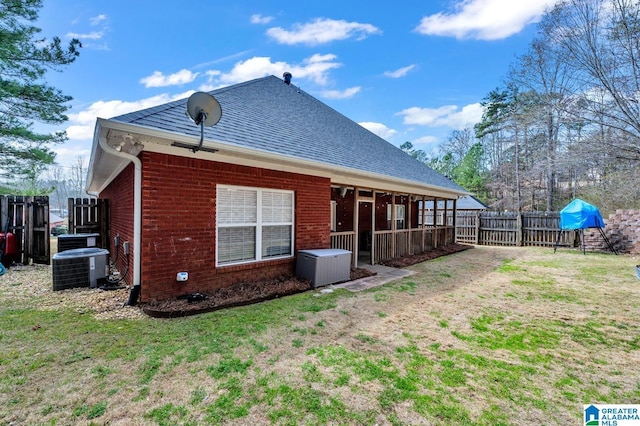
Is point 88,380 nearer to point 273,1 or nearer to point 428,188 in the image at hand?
point 273,1

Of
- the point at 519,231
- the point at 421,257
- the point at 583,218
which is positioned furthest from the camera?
the point at 519,231

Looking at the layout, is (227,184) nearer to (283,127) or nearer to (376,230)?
(283,127)

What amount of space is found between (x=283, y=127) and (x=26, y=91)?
1002 centimetres

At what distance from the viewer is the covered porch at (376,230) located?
8.55 metres

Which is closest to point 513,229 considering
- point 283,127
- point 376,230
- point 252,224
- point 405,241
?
point 405,241

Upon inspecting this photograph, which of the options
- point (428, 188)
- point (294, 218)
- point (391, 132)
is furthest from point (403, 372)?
point (391, 132)

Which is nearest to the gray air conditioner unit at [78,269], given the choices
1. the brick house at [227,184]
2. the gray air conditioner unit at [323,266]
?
the brick house at [227,184]

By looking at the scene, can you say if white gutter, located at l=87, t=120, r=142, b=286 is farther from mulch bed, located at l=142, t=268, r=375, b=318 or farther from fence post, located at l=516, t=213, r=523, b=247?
fence post, located at l=516, t=213, r=523, b=247

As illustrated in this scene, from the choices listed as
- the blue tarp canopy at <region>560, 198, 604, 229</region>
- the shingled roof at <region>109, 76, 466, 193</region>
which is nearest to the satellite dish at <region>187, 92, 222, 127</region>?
the shingled roof at <region>109, 76, 466, 193</region>

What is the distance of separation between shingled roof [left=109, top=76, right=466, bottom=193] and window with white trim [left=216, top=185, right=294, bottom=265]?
3.49 ft

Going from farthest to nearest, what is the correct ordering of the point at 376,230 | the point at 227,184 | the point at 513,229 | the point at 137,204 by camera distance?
1. the point at 513,229
2. the point at 376,230
3. the point at 227,184
4. the point at 137,204

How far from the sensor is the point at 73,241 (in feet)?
24.0

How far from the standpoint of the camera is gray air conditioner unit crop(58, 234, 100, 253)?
7.19m

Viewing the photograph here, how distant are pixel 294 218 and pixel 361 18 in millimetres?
8262
